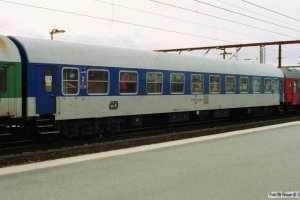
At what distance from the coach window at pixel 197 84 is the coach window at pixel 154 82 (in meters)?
2.24

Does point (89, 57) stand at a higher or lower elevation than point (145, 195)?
higher

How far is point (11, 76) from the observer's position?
12070 mm

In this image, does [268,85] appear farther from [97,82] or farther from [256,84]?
[97,82]

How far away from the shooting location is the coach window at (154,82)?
54.7 feet

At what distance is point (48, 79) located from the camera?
13.1 m

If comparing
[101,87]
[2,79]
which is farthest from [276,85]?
[2,79]

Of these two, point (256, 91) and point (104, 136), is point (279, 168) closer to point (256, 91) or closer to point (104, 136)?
point (104, 136)

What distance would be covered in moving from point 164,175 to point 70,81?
6771mm

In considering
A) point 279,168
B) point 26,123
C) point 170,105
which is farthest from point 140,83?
point 279,168

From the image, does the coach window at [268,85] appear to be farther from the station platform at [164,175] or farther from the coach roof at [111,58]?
the station platform at [164,175]

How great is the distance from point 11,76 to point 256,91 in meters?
15.4

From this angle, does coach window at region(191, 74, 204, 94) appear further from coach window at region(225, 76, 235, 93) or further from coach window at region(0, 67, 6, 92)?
coach window at region(0, 67, 6, 92)

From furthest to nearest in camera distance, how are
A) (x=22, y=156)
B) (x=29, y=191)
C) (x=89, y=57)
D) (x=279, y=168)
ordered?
(x=89, y=57), (x=22, y=156), (x=279, y=168), (x=29, y=191)

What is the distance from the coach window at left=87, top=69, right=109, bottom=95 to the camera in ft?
46.8
